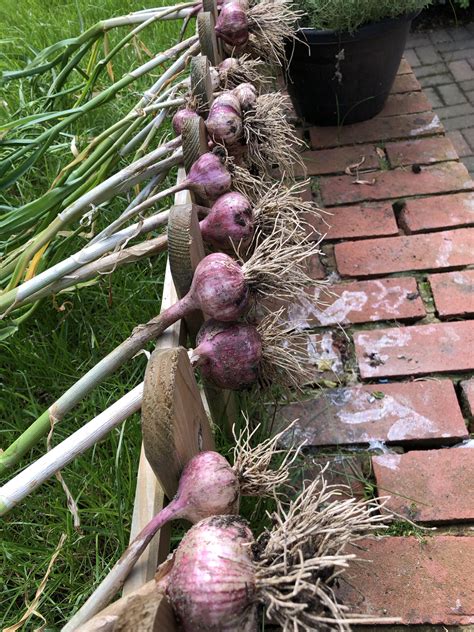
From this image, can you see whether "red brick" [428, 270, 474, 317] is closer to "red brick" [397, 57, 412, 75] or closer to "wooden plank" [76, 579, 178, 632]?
"wooden plank" [76, 579, 178, 632]

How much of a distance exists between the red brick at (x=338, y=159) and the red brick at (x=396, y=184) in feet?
0.20

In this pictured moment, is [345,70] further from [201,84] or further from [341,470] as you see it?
[341,470]

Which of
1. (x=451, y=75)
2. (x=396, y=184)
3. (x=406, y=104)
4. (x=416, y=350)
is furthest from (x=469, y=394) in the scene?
(x=451, y=75)

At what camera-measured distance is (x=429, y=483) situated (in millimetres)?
1213

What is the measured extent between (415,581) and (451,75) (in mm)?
2955

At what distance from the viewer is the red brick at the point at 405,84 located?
2.51 meters

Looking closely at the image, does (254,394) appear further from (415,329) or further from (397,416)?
(415,329)

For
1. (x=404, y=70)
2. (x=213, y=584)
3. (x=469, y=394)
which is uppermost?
(x=213, y=584)

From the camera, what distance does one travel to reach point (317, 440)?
133 cm

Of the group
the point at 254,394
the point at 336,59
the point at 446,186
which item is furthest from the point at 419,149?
the point at 254,394

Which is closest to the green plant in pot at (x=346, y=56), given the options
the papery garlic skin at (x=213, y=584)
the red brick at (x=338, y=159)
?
the red brick at (x=338, y=159)

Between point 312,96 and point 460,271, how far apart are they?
102 cm

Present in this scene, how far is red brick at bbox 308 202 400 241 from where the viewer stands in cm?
185

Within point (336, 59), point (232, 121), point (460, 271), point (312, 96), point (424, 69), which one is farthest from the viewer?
point (424, 69)
